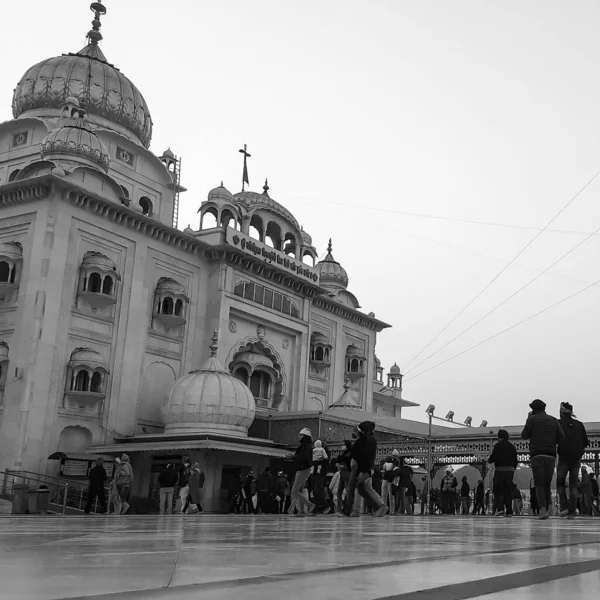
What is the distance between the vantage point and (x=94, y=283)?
25703 mm

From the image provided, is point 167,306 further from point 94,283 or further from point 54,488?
point 54,488

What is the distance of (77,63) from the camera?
3253cm

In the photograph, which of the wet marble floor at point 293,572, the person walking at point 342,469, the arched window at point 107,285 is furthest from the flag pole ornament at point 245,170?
the wet marble floor at point 293,572

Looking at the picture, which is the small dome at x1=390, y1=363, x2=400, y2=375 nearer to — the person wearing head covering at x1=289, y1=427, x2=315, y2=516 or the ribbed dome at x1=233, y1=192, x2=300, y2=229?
the ribbed dome at x1=233, y1=192, x2=300, y2=229

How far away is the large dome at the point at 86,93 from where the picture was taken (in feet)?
104

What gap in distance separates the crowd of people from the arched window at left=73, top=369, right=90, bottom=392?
444 centimetres

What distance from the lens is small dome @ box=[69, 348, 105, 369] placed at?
24.3 m

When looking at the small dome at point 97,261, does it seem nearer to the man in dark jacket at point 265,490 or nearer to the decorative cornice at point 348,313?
the man in dark jacket at point 265,490

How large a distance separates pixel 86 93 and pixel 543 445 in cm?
2690

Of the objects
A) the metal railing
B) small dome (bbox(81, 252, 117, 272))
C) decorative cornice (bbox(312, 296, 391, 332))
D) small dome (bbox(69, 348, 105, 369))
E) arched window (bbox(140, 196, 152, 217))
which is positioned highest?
arched window (bbox(140, 196, 152, 217))

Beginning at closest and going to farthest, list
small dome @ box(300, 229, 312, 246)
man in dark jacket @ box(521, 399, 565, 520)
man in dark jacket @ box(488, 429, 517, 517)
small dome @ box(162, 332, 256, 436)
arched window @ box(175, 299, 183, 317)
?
man in dark jacket @ box(521, 399, 565, 520), man in dark jacket @ box(488, 429, 517, 517), small dome @ box(162, 332, 256, 436), arched window @ box(175, 299, 183, 317), small dome @ box(300, 229, 312, 246)

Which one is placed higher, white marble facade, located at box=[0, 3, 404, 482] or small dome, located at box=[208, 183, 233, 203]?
small dome, located at box=[208, 183, 233, 203]

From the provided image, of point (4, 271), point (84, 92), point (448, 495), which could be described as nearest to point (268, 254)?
point (84, 92)

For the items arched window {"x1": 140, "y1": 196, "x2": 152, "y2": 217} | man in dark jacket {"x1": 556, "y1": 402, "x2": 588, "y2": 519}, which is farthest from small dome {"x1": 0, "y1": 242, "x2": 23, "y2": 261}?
man in dark jacket {"x1": 556, "y1": 402, "x2": 588, "y2": 519}
